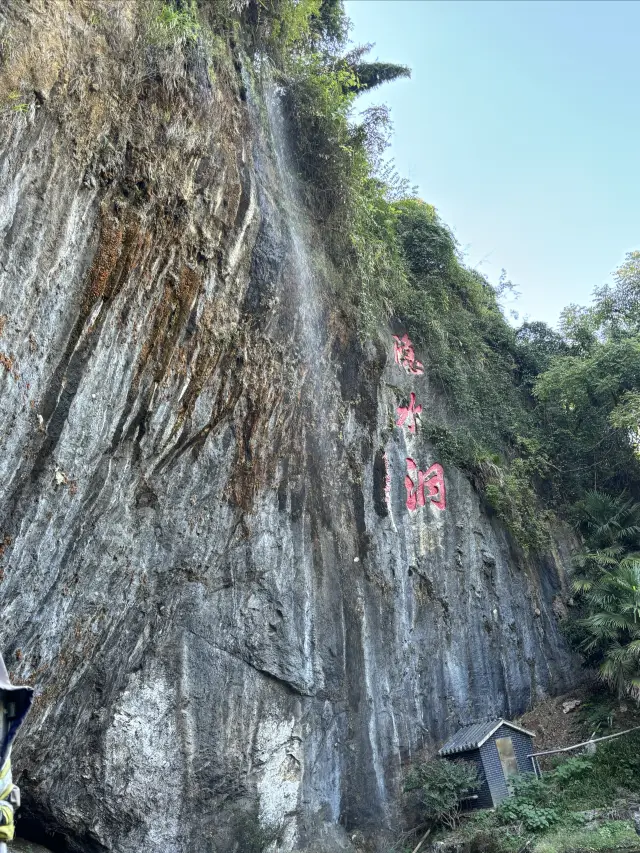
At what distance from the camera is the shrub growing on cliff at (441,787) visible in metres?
9.50

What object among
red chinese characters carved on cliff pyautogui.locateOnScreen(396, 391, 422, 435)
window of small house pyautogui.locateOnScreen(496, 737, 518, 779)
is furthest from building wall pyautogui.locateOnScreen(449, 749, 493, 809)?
red chinese characters carved on cliff pyautogui.locateOnScreen(396, 391, 422, 435)

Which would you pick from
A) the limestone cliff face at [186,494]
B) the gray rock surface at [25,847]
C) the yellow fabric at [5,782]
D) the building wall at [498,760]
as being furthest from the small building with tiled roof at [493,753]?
the yellow fabric at [5,782]

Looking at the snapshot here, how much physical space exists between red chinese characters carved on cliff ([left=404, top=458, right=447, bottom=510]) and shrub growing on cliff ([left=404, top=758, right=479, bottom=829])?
4007 millimetres

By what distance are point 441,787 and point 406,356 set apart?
299 inches

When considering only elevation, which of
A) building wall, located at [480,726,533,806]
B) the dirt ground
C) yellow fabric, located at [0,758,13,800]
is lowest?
yellow fabric, located at [0,758,13,800]

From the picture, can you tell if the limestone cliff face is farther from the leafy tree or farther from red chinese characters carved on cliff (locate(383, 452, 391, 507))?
the leafy tree

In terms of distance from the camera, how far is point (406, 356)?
13609 millimetres

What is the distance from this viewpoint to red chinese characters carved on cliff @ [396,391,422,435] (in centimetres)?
1244

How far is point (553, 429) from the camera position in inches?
624

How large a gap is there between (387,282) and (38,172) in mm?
7871

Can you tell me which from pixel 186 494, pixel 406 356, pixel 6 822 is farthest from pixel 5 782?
pixel 406 356

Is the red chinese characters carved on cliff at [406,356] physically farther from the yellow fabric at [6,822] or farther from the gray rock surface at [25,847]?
the yellow fabric at [6,822]

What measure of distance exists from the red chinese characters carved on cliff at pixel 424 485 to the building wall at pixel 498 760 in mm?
3760

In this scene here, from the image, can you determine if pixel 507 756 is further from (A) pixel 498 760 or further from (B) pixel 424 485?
(B) pixel 424 485
